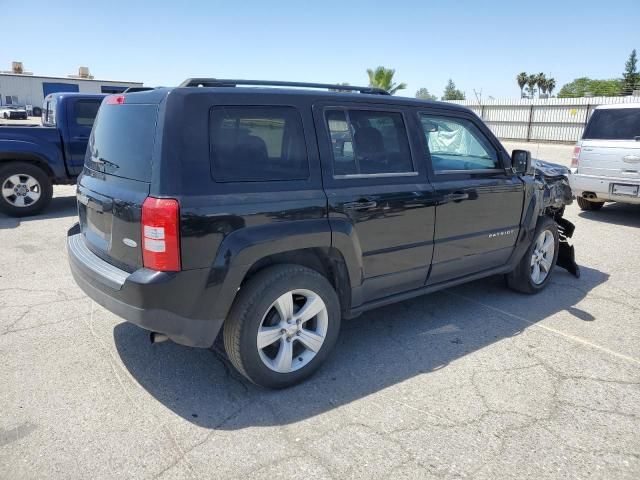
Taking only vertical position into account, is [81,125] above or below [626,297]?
above

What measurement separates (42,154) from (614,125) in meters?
9.41

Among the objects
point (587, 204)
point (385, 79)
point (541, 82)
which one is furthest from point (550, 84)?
point (587, 204)

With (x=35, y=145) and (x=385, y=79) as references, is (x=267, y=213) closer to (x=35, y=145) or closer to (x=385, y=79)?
(x=35, y=145)

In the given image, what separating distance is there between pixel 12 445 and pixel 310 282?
70.7 inches

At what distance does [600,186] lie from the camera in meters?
8.09

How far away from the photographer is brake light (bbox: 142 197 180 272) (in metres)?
2.53

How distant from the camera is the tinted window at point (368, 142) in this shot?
3244 millimetres

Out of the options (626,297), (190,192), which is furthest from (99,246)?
(626,297)

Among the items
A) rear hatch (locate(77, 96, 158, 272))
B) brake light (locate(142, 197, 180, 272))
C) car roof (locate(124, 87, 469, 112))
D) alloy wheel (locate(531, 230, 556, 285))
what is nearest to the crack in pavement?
alloy wheel (locate(531, 230, 556, 285))

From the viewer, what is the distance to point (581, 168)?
8.41 m

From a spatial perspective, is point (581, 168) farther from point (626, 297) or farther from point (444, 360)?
point (444, 360)

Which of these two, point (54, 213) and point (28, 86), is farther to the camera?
point (28, 86)

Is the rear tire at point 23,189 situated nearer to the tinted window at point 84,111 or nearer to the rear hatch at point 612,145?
the tinted window at point 84,111

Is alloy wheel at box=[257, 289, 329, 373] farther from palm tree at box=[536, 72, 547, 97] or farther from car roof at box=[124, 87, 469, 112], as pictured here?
palm tree at box=[536, 72, 547, 97]
